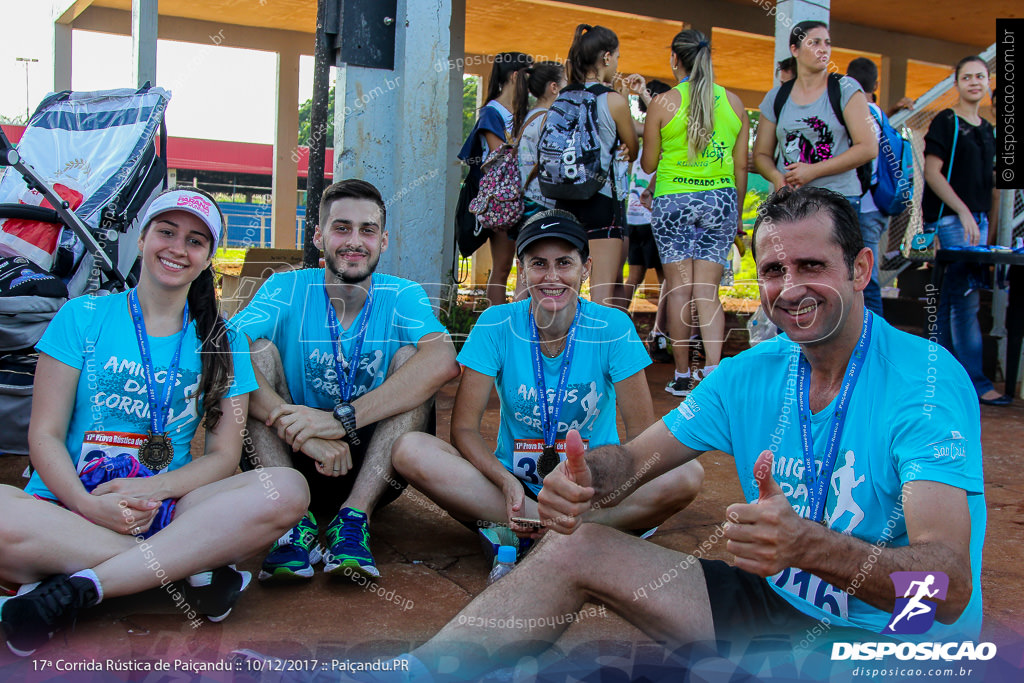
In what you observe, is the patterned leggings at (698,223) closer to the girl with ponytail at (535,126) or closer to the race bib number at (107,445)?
the girl with ponytail at (535,126)

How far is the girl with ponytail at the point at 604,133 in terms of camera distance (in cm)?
522

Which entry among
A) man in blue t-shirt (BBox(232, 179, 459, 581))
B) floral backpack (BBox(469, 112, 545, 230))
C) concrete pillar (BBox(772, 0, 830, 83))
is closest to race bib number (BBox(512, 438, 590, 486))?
man in blue t-shirt (BBox(232, 179, 459, 581))

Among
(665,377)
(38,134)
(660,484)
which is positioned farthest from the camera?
(665,377)

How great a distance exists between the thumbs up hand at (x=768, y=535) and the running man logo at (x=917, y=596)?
0.19 meters

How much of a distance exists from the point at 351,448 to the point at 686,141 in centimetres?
328

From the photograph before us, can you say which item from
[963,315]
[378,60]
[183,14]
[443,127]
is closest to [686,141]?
[443,127]

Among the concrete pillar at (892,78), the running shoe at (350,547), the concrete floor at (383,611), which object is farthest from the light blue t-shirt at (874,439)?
the concrete pillar at (892,78)

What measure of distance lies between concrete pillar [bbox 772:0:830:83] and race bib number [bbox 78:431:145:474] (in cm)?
533

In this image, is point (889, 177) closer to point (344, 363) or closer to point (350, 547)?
point (344, 363)

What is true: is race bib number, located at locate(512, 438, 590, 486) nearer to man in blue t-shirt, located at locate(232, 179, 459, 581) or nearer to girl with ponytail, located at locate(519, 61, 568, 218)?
man in blue t-shirt, located at locate(232, 179, 459, 581)

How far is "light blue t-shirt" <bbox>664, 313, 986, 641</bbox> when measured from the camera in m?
1.83

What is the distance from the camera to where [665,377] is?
284 inches

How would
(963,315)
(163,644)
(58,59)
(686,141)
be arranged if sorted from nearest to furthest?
(163,644) < (686,141) < (963,315) < (58,59)

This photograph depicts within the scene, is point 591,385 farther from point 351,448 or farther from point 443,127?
Result: point 443,127
